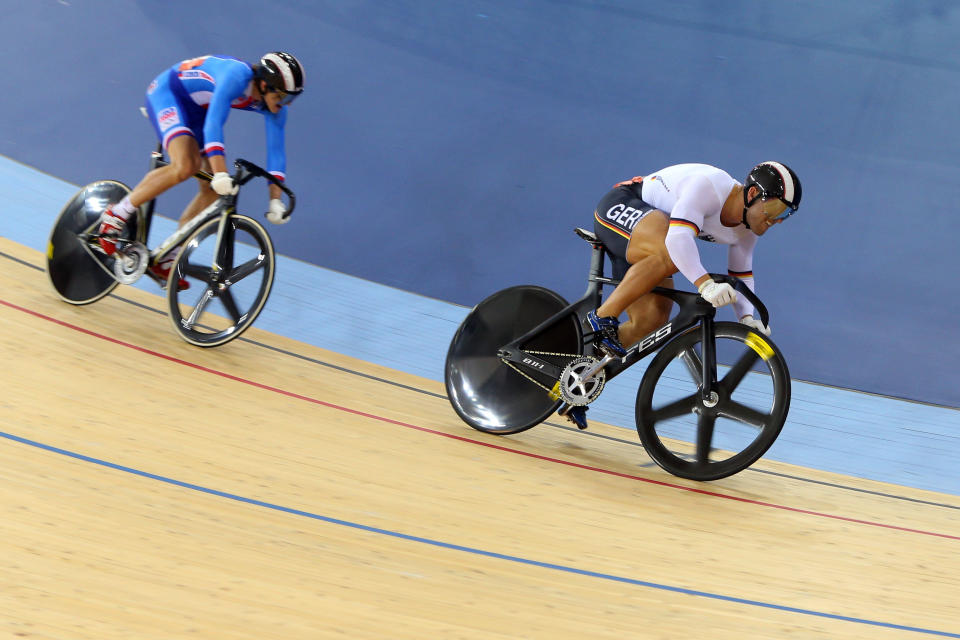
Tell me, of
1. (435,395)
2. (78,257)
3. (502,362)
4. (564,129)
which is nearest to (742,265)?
(502,362)

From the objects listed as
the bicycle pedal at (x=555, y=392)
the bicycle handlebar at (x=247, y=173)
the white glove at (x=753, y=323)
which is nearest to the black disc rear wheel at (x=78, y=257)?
the bicycle handlebar at (x=247, y=173)

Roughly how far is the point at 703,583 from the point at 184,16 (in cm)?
508

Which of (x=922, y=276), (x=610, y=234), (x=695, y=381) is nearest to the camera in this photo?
(x=695, y=381)

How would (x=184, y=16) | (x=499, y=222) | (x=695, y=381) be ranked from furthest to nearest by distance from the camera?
(x=184, y=16) < (x=499, y=222) < (x=695, y=381)

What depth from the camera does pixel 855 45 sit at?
4766mm

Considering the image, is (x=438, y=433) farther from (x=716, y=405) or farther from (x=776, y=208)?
(x=776, y=208)

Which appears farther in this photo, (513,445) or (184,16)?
(184,16)

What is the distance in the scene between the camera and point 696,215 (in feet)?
8.75

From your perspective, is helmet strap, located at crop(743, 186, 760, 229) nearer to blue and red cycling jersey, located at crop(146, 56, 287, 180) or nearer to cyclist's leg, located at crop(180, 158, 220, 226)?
blue and red cycling jersey, located at crop(146, 56, 287, 180)

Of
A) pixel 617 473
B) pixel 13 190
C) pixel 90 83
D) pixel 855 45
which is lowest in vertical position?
pixel 13 190

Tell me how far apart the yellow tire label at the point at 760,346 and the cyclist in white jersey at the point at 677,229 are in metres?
0.13

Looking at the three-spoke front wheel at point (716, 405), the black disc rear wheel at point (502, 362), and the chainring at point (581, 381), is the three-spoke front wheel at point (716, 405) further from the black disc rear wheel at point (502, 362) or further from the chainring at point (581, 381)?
the black disc rear wheel at point (502, 362)

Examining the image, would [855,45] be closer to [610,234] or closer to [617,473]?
[610,234]

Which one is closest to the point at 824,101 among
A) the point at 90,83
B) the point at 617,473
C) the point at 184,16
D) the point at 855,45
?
the point at 855,45
